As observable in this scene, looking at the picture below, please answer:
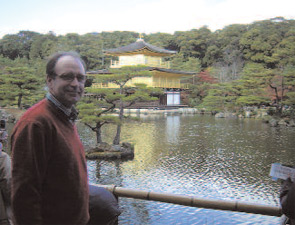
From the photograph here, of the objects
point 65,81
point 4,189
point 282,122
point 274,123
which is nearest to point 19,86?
point 274,123

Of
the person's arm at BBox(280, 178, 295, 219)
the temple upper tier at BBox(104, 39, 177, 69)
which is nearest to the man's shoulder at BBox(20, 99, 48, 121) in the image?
the person's arm at BBox(280, 178, 295, 219)

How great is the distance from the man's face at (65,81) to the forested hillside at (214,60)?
54.3 ft

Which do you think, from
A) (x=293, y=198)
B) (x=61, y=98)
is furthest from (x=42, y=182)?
(x=293, y=198)

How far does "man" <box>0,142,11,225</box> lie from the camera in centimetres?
152

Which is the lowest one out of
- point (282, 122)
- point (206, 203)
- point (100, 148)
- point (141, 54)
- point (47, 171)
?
point (282, 122)

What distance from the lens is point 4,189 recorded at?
1.53 m

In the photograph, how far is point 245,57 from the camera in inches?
1276

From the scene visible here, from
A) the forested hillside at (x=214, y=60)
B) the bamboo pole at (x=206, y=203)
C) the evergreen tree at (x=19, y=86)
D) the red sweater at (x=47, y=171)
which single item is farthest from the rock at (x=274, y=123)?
the red sweater at (x=47, y=171)

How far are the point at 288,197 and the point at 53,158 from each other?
1105 mm

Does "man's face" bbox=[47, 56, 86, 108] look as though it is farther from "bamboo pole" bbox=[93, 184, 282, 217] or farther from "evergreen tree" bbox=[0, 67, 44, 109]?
"evergreen tree" bbox=[0, 67, 44, 109]

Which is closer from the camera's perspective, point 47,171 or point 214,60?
point 47,171

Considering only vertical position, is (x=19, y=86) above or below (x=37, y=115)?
below

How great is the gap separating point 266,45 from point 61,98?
A: 31955 mm

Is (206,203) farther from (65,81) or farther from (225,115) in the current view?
(225,115)
